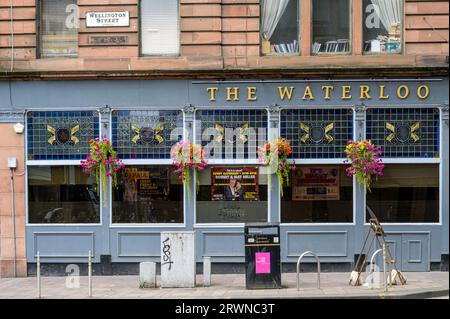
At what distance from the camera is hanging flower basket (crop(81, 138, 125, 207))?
1605 cm

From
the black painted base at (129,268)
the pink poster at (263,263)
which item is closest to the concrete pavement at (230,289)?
the black painted base at (129,268)

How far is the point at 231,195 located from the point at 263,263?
313 centimetres

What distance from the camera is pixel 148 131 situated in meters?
16.4

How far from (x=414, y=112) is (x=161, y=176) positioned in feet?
20.9

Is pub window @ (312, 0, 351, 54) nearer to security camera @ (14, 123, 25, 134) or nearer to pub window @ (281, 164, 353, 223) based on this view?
pub window @ (281, 164, 353, 223)

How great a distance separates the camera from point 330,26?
54.2 feet

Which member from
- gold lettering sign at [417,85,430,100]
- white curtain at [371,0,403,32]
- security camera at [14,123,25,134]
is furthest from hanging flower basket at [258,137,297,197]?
security camera at [14,123,25,134]

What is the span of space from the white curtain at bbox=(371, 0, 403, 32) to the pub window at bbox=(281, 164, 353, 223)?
376 cm

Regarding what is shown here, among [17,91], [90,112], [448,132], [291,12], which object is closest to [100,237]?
[90,112]

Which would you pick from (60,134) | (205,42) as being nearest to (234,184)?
(205,42)

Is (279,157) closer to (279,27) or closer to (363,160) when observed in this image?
(363,160)

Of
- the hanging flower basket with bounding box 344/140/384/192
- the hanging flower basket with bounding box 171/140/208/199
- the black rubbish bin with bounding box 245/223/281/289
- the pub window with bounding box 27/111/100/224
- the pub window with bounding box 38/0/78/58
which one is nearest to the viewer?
the black rubbish bin with bounding box 245/223/281/289

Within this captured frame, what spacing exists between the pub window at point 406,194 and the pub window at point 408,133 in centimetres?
34

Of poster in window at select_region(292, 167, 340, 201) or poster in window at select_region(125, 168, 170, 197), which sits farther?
poster in window at select_region(125, 168, 170, 197)
